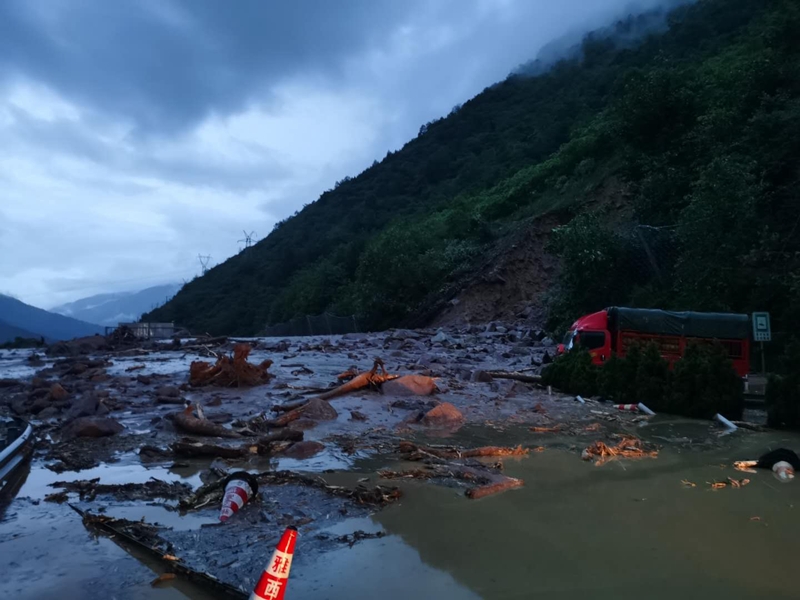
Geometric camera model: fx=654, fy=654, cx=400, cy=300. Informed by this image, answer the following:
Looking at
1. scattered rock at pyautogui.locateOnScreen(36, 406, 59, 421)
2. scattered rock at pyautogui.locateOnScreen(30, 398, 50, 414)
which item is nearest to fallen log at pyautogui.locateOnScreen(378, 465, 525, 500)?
scattered rock at pyautogui.locateOnScreen(36, 406, 59, 421)

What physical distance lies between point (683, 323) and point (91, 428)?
1213cm

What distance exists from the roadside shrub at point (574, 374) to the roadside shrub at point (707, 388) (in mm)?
1928

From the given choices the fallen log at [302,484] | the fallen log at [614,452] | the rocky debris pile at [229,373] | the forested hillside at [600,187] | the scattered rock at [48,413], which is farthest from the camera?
the forested hillside at [600,187]

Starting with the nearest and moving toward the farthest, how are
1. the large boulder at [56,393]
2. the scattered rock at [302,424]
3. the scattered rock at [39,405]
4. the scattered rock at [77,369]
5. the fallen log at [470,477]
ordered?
the fallen log at [470,477] < the scattered rock at [302,424] < the scattered rock at [39,405] < the large boulder at [56,393] < the scattered rock at [77,369]

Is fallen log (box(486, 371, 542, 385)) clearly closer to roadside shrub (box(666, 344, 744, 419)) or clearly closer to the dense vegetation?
the dense vegetation

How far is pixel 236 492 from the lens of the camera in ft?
17.9

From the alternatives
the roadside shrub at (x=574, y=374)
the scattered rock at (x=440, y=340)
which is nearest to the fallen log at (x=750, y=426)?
the roadside shrub at (x=574, y=374)

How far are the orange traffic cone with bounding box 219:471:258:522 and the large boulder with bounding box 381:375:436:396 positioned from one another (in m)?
6.48

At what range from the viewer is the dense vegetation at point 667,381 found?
10906 millimetres

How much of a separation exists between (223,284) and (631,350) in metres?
91.0

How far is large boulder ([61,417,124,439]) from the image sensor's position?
28.2 feet

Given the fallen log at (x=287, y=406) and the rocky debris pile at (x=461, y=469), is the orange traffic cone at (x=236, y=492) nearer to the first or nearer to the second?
the rocky debris pile at (x=461, y=469)

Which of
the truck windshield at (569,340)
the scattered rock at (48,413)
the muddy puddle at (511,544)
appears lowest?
the muddy puddle at (511,544)

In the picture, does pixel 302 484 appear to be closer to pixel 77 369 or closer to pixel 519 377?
pixel 519 377
